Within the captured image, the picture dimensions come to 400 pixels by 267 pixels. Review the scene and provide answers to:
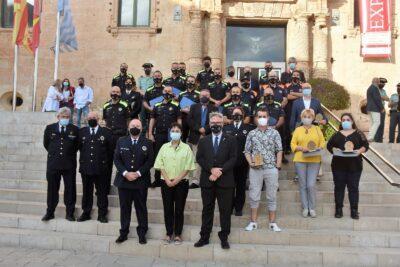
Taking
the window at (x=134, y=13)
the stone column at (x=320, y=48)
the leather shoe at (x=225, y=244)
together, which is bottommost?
the leather shoe at (x=225, y=244)

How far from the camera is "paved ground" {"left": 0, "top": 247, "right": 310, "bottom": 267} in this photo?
6.22 metres

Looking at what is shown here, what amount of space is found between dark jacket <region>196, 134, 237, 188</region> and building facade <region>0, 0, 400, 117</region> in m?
11.1

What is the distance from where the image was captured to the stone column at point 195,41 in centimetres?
1770

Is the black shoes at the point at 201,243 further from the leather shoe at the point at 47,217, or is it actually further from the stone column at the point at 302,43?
the stone column at the point at 302,43

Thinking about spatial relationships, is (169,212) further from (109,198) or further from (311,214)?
(311,214)

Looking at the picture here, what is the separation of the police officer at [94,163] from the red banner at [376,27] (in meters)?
13.9

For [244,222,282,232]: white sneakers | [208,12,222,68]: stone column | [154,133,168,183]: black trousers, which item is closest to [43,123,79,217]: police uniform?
[154,133,168,183]: black trousers

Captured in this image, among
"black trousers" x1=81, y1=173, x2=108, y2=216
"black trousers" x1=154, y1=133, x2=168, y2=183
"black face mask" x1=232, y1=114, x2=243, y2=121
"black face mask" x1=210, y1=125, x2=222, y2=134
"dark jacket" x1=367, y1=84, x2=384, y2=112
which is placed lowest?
"black trousers" x1=81, y1=173, x2=108, y2=216

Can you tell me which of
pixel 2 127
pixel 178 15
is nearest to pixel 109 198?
pixel 2 127

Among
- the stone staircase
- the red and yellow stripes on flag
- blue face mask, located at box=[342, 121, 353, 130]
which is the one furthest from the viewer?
the red and yellow stripes on flag

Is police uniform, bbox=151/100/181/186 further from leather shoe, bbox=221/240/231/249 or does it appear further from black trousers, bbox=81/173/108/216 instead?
leather shoe, bbox=221/240/231/249

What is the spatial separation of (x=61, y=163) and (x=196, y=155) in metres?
2.55

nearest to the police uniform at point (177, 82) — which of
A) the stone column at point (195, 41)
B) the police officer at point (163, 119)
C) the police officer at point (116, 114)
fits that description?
the police officer at point (163, 119)

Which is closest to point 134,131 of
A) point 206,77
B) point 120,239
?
point 120,239
